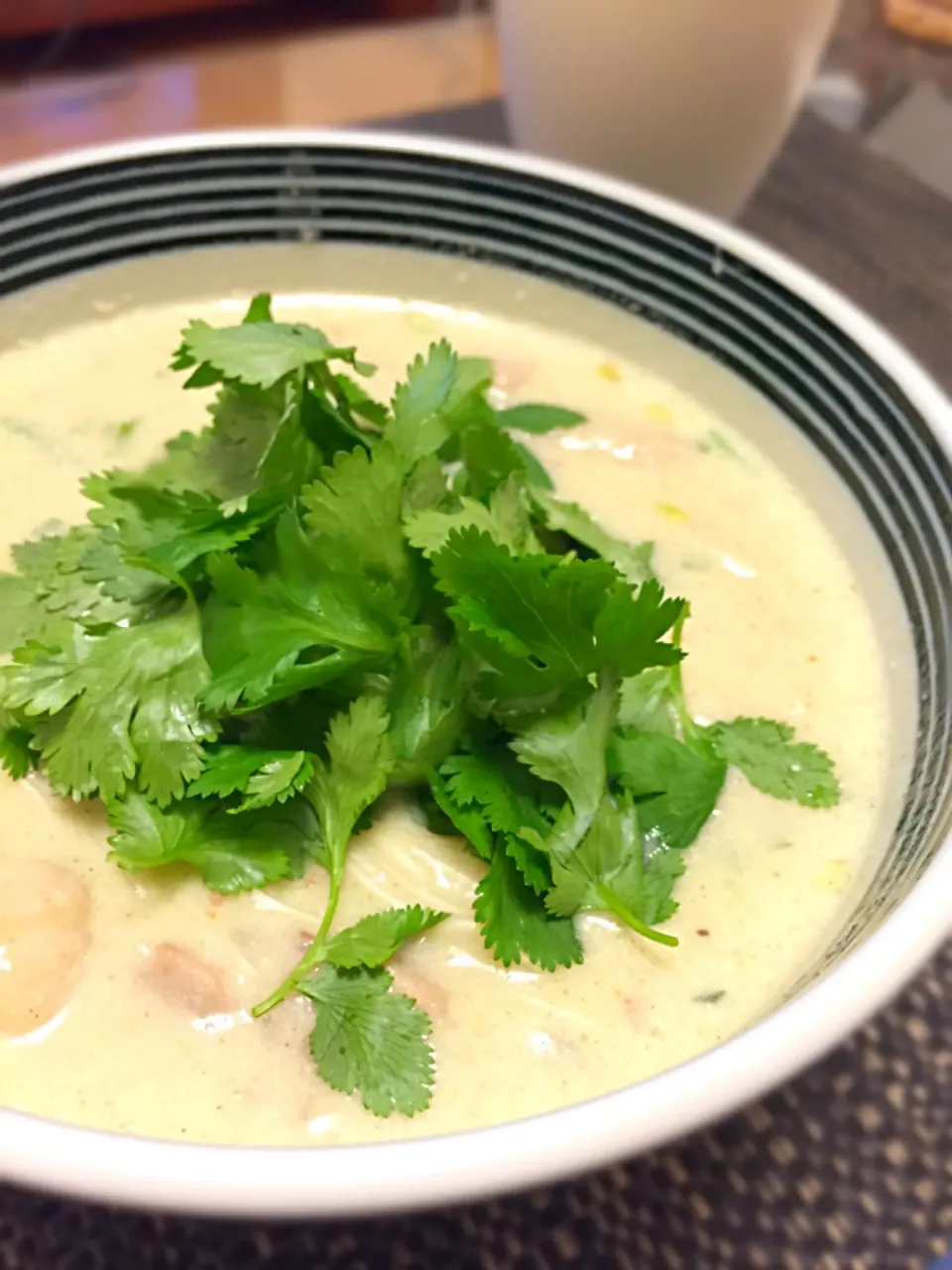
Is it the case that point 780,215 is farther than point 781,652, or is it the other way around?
point 780,215


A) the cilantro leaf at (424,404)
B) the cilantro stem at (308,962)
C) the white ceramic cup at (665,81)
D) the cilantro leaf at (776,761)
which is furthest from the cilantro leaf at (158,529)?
the white ceramic cup at (665,81)

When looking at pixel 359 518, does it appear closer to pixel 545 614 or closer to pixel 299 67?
pixel 545 614

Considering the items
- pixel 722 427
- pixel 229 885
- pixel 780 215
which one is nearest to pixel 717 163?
pixel 780 215

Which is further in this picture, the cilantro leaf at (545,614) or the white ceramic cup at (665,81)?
the white ceramic cup at (665,81)

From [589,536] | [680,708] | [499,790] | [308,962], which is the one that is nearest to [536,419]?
[589,536]

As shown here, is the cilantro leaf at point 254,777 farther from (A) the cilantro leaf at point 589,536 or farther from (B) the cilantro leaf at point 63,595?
(A) the cilantro leaf at point 589,536

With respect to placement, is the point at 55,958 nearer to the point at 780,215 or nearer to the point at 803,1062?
the point at 803,1062
